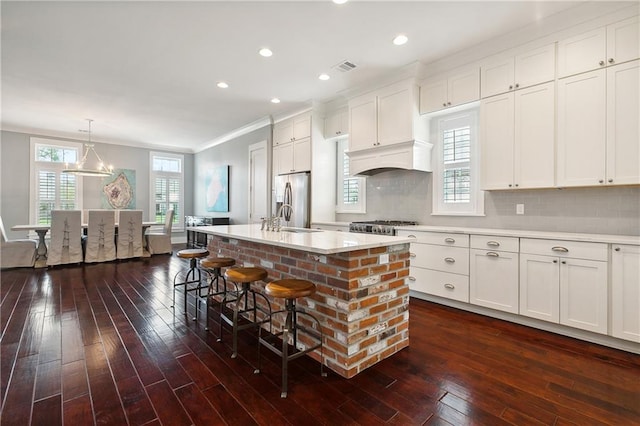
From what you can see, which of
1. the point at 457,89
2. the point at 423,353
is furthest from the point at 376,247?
the point at 457,89

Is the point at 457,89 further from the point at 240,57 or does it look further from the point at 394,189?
the point at 240,57

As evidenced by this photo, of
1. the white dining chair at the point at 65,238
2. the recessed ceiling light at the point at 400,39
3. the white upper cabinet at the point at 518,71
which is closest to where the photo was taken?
the white upper cabinet at the point at 518,71

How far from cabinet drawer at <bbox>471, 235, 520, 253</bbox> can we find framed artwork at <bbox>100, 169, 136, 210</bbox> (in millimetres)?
8209

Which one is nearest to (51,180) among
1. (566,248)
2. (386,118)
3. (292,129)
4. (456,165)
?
(292,129)

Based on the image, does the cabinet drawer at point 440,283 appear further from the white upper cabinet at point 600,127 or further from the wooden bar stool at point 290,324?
the wooden bar stool at point 290,324

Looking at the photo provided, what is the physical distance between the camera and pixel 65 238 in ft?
18.1

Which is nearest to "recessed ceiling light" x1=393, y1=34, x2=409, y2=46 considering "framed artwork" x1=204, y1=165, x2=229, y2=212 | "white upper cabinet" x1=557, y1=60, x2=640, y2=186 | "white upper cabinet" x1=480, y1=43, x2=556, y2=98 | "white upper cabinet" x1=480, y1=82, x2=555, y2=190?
"white upper cabinet" x1=480, y1=43, x2=556, y2=98

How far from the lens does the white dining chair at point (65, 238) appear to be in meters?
5.34

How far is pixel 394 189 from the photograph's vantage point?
14.2 feet

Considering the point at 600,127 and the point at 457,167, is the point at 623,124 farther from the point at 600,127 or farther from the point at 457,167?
the point at 457,167

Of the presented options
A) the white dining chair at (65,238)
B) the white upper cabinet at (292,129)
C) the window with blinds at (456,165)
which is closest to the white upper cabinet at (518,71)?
the window with blinds at (456,165)

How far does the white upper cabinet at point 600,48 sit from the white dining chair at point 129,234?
23.3 ft

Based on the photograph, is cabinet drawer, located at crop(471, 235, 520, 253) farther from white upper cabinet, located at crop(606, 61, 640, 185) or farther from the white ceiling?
the white ceiling

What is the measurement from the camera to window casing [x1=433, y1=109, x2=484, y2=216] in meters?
3.57
